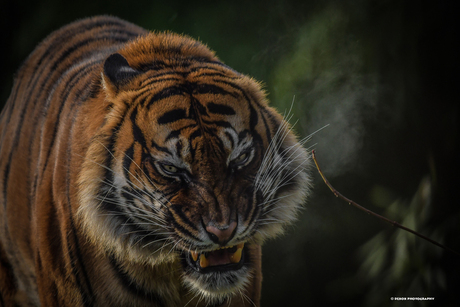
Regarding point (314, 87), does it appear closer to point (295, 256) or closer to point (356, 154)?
point (356, 154)

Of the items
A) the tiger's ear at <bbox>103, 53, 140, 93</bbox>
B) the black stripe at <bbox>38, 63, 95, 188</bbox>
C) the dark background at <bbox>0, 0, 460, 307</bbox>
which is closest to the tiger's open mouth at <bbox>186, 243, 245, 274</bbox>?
the tiger's ear at <bbox>103, 53, 140, 93</bbox>

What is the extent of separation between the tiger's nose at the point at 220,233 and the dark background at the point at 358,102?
36.2 inches

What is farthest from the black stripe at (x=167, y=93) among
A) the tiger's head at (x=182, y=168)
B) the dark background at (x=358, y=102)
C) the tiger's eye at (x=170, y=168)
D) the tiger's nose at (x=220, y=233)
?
the dark background at (x=358, y=102)

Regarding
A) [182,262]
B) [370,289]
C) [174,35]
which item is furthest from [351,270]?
[174,35]

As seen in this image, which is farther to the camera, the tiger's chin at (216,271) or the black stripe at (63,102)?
the black stripe at (63,102)

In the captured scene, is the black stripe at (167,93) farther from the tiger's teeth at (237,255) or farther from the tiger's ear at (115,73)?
the tiger's teeth at (237,255)

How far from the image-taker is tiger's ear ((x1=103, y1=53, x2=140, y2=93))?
3.45 ft

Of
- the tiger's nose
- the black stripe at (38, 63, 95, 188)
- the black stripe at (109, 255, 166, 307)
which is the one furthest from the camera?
the black stripe at (38, 63, 95, 188)

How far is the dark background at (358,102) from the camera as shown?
5.19 ft

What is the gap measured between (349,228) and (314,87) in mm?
605

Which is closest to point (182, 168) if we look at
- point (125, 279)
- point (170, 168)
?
point (170, 168)

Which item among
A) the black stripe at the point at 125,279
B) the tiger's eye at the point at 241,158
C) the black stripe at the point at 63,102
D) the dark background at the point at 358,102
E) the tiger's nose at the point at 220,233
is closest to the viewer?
the tiger's nose at the point at 220,233

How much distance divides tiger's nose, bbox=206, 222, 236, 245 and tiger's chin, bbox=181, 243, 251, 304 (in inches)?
4.7

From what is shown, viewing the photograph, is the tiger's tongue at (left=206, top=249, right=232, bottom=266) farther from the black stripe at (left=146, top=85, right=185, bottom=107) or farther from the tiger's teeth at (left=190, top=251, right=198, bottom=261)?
the black stripe at (left=146, top=85, right=185, bottom=107)
